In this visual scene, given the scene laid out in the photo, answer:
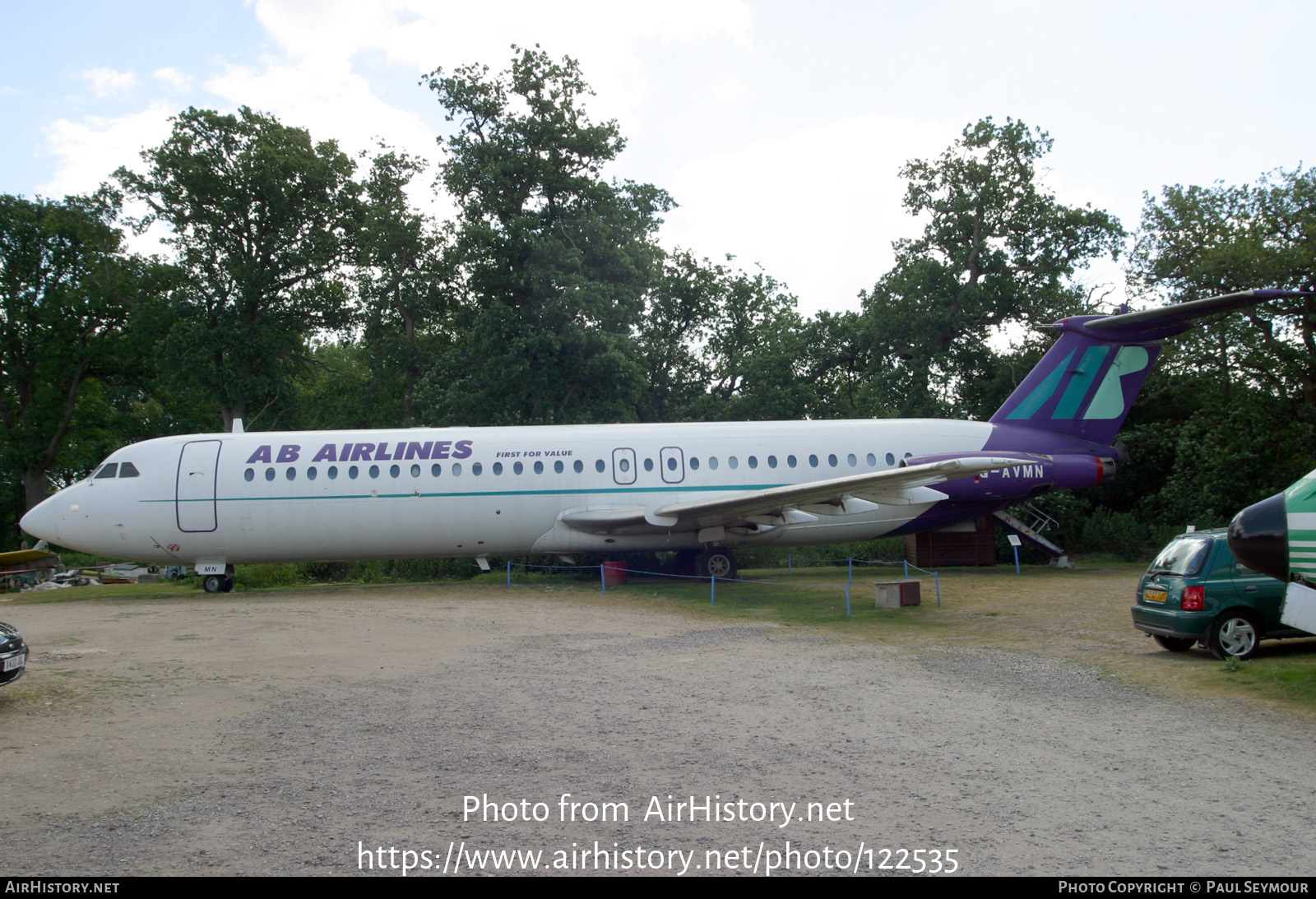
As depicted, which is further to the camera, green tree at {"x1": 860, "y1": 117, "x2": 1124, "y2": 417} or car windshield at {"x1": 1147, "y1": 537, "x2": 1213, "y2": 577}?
green tree at {"x1": 860, "y1": 117, "x2": 1124, "y2": 417}

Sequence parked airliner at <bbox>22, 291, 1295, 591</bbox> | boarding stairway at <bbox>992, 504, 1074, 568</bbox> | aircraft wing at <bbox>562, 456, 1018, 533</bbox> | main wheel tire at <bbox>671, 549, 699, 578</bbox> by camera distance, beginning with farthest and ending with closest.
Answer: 1. boarding stairway at <bbox>992, 504, 1074, 568</bbox>
2. main wheel tire at <bbox>671, 549, 699, 578</bbox>
3. parked airliner at <bbox>22, 291, 1295, 591</bbox>
4. aircraft wing at <bbox>562, 456, 1018, 533</bbox>

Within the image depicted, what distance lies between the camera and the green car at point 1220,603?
31.4ft

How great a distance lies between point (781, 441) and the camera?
1997 centimetres

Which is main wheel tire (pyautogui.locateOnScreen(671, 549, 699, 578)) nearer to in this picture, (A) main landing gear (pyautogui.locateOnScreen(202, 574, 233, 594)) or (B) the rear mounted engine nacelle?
(B) the rear mounted engine nacelle

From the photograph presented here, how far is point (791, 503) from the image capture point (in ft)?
56.7

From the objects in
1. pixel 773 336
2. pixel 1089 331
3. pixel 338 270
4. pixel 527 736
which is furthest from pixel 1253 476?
pixel 338 270

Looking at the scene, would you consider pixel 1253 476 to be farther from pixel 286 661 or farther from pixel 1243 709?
pixel 286 661

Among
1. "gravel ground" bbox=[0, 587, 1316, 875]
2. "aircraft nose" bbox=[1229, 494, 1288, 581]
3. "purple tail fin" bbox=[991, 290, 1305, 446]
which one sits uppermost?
"purple tail fin" bbox=[991, 290, 1305, 446]

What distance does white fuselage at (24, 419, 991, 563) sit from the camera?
18.1 metres

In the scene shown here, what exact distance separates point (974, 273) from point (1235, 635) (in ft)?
77.1

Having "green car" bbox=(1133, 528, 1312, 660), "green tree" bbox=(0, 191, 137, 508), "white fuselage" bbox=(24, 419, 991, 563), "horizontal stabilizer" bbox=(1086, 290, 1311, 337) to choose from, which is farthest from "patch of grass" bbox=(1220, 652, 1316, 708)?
"green tree" bbox=(0, 191, 137, 508)

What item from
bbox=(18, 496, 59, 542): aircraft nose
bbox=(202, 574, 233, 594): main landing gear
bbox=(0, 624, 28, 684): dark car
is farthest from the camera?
bbox=(202, 574, 233, 594): main landing gear

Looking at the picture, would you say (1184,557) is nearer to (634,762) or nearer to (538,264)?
(634,762)

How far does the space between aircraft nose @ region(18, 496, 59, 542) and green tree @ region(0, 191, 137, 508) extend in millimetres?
26014
